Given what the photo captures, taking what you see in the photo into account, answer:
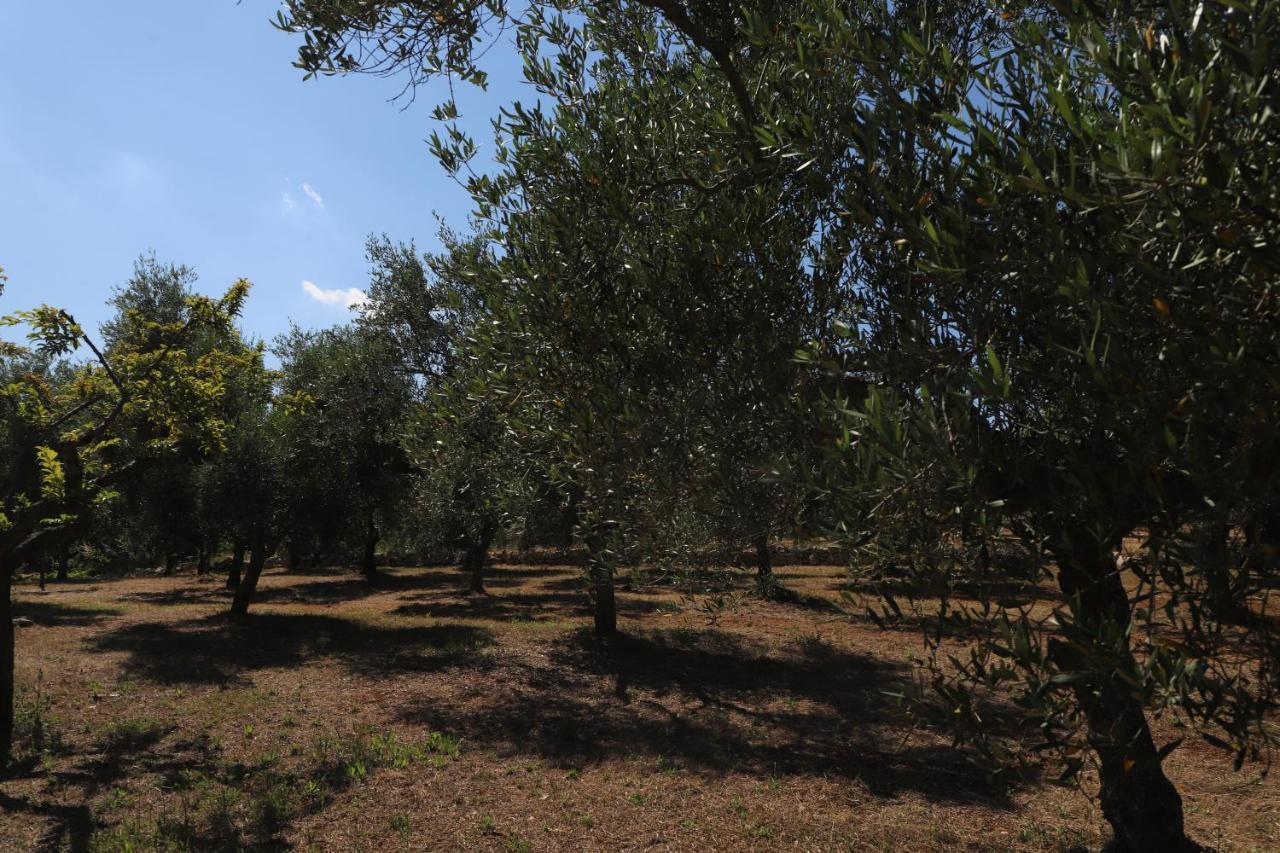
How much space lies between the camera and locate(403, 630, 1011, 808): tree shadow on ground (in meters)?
11.7

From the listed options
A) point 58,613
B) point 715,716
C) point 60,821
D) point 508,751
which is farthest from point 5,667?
point 58,613

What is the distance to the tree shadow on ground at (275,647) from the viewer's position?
16969 mm

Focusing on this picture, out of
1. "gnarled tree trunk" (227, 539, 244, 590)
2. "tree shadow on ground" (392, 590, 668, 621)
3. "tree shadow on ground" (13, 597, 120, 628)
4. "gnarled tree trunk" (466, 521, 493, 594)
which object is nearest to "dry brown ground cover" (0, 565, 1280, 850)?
"tree shadow on ground" (13, 597, 120, 628)

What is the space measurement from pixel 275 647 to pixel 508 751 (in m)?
9.96

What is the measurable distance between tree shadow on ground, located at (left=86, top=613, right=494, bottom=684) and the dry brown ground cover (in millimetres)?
109

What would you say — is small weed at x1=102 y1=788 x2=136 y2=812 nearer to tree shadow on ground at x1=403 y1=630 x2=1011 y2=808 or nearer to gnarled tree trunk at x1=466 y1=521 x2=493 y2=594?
tree shadow on ground at x1=403 y1=630 x2=1011 y2=808

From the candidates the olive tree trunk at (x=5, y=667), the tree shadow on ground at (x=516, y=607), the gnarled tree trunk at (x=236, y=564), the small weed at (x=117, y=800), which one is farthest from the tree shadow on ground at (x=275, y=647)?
the gnarled tree trunk at (x=236, y=564)

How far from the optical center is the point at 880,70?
441cm

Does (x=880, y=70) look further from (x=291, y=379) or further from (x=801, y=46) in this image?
(x=291, y=379)

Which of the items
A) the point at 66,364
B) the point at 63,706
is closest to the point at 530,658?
the point at 63,706

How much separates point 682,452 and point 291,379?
2089 cm

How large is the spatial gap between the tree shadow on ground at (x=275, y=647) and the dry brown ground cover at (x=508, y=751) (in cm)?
11

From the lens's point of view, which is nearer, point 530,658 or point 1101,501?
point 1101,501

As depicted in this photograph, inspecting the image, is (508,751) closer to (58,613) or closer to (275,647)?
(275,647)
